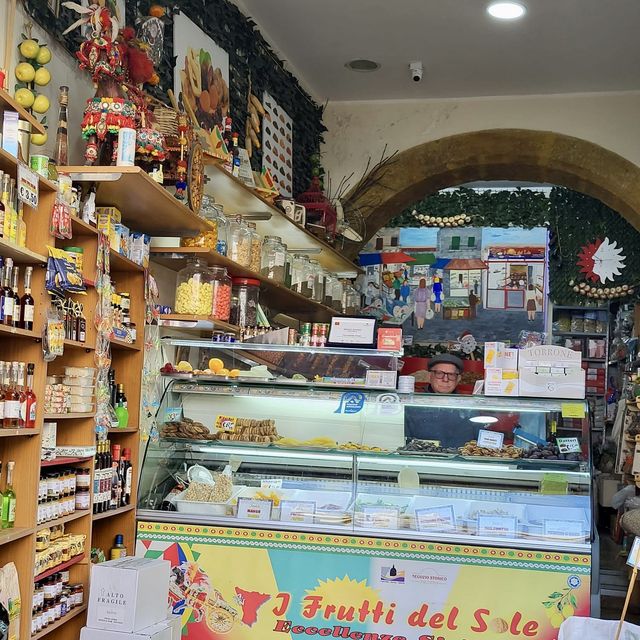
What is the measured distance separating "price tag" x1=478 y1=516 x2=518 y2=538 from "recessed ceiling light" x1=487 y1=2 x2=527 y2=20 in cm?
335

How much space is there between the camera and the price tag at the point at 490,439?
14.2 feet

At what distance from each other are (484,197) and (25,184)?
8.40 metres

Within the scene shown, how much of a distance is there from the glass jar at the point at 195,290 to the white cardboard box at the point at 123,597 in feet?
4.79

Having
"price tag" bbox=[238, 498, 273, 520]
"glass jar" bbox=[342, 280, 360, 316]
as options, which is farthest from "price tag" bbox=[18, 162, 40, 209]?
"glass jar" bbox=[342, 280, 360, 316]

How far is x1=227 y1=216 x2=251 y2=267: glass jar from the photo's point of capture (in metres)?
5.25

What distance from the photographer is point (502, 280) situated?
10.9 m

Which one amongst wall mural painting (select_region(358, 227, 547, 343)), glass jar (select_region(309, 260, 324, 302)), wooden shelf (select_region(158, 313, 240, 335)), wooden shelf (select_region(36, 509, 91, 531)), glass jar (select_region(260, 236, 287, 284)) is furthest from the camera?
wall mural painting (select_region(358, 227, 547, 343))

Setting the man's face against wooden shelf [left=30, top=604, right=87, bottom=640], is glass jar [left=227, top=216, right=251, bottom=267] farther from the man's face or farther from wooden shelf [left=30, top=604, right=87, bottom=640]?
wooden shelf [left=30, top=604, right=87, bottom=640]

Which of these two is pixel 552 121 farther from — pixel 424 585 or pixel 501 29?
pixel 424 585

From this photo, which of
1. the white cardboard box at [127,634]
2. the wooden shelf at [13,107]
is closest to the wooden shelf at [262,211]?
the wooden shelf at [13,107]

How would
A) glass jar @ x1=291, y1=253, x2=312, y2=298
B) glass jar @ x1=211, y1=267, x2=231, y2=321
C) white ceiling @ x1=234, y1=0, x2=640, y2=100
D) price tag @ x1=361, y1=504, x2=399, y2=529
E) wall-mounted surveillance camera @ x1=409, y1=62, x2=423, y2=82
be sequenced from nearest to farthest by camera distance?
price tag @ x1=361, y1=504, x2=399, y2=529 → glass jar @ x1=211, y1=267, x2=231, y2=321 → white ceiling @ x1=234, y1=0, x2=640, y2=100 → glass jar @ x1=291, y1=253, x2=312, y2=298 → wall-mounted surveillance camera @ x1=409, y1=62, x2=423, y2=82

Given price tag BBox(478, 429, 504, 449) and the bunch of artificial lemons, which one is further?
price tag BBox(478, 429, 504, 449)

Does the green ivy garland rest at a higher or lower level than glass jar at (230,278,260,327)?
higher

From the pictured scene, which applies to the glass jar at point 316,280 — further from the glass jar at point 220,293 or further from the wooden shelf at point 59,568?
the wooden shelf at point 59,568
